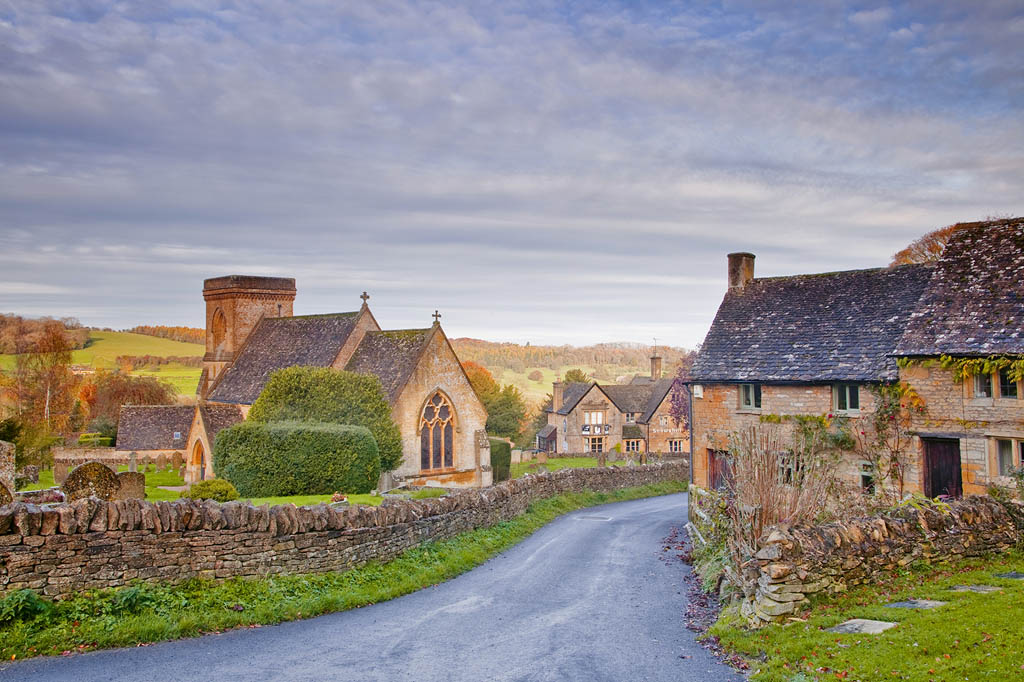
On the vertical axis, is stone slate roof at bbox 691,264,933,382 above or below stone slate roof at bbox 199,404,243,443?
above

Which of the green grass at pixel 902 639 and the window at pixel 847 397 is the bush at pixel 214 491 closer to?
the green grass at pixel 902 639

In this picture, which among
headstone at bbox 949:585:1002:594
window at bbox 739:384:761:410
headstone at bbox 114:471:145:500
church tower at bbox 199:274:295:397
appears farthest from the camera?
church tower at bbox 199:274:295:397

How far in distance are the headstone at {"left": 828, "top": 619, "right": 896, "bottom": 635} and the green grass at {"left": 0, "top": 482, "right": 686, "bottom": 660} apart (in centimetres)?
892

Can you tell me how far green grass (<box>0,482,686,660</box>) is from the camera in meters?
11.1

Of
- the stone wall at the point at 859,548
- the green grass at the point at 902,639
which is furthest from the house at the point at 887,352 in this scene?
the green grass at the point at 902,639

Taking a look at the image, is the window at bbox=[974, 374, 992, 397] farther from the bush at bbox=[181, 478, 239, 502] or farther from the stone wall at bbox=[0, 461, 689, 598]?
the bush at bbox=[181, 478, 239, 502]

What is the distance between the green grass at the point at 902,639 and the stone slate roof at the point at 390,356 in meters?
29.4

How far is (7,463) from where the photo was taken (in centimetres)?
2577

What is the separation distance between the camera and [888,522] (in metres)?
14.0

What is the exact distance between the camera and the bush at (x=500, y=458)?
48.2m

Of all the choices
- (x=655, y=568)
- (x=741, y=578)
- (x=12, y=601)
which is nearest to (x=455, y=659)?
(x=741, y=578)

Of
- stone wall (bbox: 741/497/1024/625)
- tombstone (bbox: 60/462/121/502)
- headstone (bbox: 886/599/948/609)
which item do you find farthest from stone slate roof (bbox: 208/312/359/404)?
headstone (bbox: 886/599/948/609)

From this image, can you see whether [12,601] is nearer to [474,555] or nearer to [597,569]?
[474,555]

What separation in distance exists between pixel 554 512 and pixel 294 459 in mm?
11185
